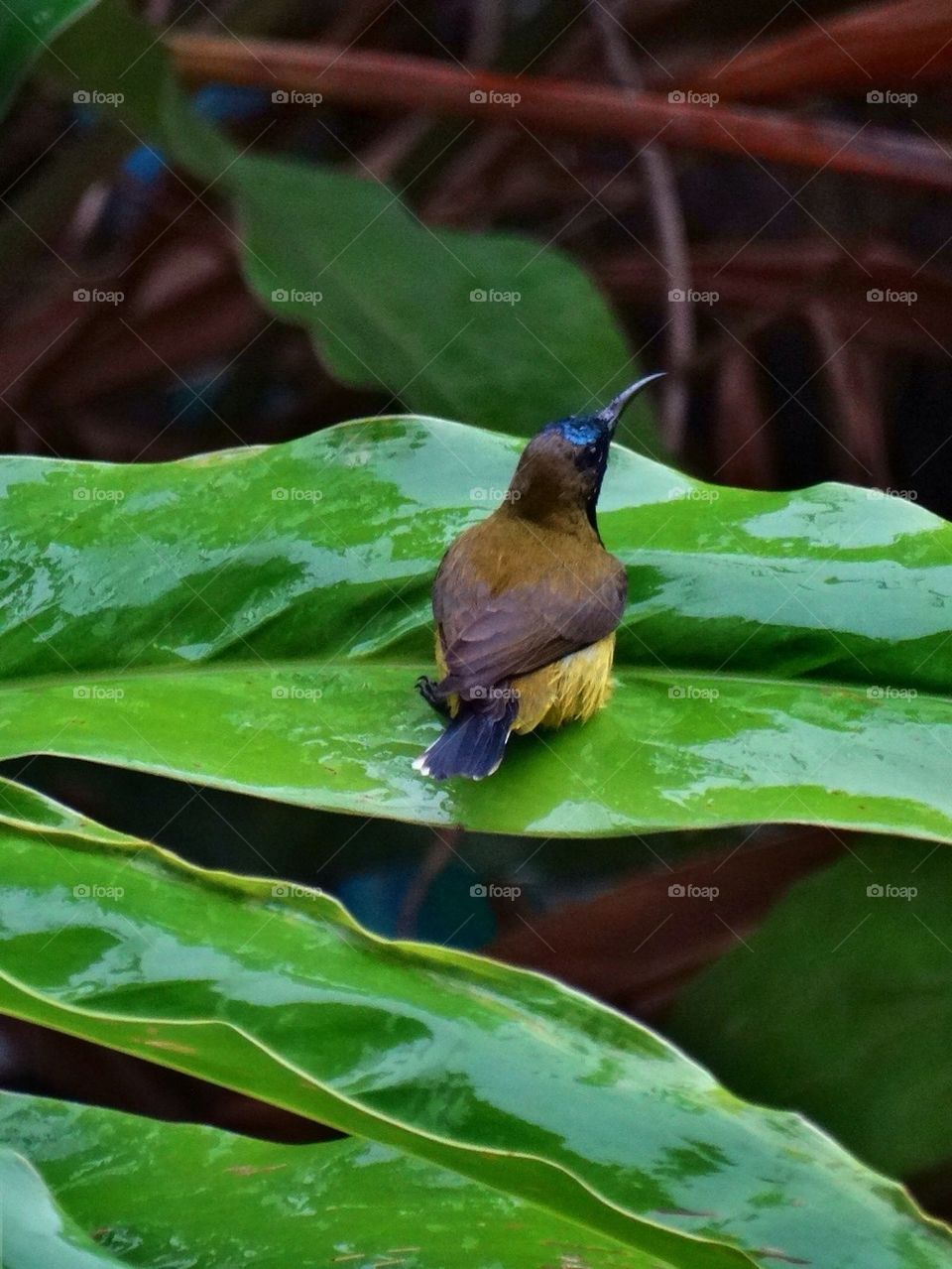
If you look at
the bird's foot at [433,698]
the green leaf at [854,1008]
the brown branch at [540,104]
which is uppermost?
→ the brown branch at [540,104]

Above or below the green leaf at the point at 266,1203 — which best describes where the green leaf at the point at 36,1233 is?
above

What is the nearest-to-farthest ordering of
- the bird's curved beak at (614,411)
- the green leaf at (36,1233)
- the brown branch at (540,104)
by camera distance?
the green leaf at (36,1233), the bird's curved beak at (614,411), the brown branch at (540,104)

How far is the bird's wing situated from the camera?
122 cm

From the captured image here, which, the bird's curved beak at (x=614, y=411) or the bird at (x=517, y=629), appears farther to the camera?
the bird's curved beak at (x=614, y=411)

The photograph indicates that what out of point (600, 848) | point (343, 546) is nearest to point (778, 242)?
point (600, 848)

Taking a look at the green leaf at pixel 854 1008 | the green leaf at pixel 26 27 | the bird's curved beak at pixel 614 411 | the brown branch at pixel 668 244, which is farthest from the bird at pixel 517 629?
the brown branch at pixel 668 244

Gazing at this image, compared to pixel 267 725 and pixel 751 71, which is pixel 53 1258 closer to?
pixel 267 725

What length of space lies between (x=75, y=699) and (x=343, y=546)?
0.87ft

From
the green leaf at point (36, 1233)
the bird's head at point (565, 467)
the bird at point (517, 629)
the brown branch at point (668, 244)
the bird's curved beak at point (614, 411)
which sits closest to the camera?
the green leaf at point (36, 1233)

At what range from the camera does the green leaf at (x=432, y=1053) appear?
730 mm

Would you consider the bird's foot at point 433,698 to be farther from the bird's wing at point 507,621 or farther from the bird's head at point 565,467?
the bird's head at point 565,467

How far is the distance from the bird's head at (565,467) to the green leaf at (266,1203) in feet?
2.15

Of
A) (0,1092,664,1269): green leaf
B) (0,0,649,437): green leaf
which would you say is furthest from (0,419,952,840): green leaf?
(0,0,649,437): green leaf

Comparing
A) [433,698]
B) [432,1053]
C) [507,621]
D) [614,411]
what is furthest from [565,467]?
[432,1053]
